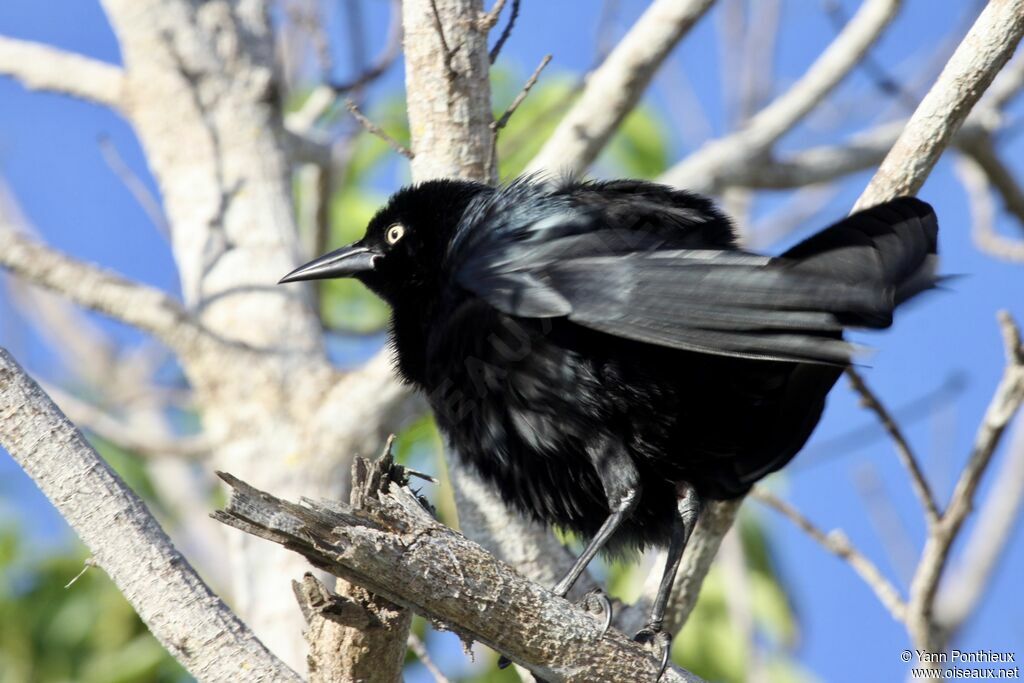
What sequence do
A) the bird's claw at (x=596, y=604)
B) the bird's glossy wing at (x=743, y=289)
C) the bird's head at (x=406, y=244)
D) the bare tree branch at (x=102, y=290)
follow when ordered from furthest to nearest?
the bare tree branch at (x=102, y=290) → the bird's head at (x=406, y=244) → the bird's claw at (x=596, y=604) → the bird's glossy wing at (x=743, y=289)

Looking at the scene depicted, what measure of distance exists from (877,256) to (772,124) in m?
3.08

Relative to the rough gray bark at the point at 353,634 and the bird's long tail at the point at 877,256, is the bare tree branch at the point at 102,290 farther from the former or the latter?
the bird's long tail at the point at 877,256

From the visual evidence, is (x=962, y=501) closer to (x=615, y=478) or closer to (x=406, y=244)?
(x=615, y=478)

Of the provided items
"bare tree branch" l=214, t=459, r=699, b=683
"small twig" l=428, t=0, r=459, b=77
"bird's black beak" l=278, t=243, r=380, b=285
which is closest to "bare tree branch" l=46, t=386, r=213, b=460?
"bird's black beak" l=278, t=243, r=380, b=285

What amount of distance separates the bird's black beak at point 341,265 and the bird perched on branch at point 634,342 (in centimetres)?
38

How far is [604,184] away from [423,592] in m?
1.80

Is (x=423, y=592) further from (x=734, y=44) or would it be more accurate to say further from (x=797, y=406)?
(x=734, y=44)

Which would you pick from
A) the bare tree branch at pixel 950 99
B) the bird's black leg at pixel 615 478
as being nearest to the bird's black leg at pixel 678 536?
the bird's black leg at pixel 615 478

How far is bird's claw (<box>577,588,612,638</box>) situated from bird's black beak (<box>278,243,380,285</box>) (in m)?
1.49

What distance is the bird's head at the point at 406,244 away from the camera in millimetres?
4238

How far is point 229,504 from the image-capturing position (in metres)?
2.42

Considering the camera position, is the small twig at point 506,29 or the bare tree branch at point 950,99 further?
the small twig at point 506,29

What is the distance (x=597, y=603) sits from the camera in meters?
3.80

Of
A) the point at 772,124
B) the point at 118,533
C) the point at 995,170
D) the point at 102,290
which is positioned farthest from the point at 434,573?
the point at 995,170
